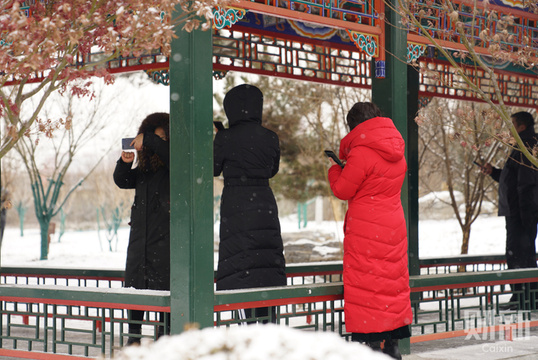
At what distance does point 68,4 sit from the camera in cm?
414

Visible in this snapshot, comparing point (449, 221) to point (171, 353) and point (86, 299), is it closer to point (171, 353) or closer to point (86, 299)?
point (86, 299)

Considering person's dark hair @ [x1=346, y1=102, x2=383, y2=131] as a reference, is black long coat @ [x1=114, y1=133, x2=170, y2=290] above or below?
below

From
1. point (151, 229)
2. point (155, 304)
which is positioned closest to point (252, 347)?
point (155, 304)

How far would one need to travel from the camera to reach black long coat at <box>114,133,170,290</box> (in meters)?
5.61

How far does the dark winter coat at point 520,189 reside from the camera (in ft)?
29.4

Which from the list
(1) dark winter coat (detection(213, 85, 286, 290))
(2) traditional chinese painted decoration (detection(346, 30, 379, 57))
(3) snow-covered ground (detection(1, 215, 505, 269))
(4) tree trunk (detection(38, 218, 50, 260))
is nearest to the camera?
(1) dark winter coat (detection(213, 85, 286, 290))

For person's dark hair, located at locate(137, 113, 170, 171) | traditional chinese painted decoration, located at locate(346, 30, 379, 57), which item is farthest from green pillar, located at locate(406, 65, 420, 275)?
person's dark hair, located at locate(137, 113, 170, 171)

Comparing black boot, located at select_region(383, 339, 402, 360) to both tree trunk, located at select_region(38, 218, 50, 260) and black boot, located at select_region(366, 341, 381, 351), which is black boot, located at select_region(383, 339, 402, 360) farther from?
tree trunk, located at select_region(38, 218, 50, 260)

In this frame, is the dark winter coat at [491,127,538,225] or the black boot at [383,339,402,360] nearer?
the black boot at [383,339,402,360]

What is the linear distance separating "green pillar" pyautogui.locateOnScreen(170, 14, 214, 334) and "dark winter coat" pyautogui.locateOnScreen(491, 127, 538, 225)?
16.4ft

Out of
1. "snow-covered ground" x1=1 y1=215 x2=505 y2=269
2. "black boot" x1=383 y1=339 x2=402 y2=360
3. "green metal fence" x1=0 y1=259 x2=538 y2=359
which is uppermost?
"green metal fence" x1=0 y1=259 x2=538 y2=359

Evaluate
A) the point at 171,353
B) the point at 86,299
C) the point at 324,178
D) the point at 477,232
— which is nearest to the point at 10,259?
the point at 324,178

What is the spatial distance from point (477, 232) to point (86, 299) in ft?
95.9

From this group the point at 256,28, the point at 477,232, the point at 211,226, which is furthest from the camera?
the point at 477,232
